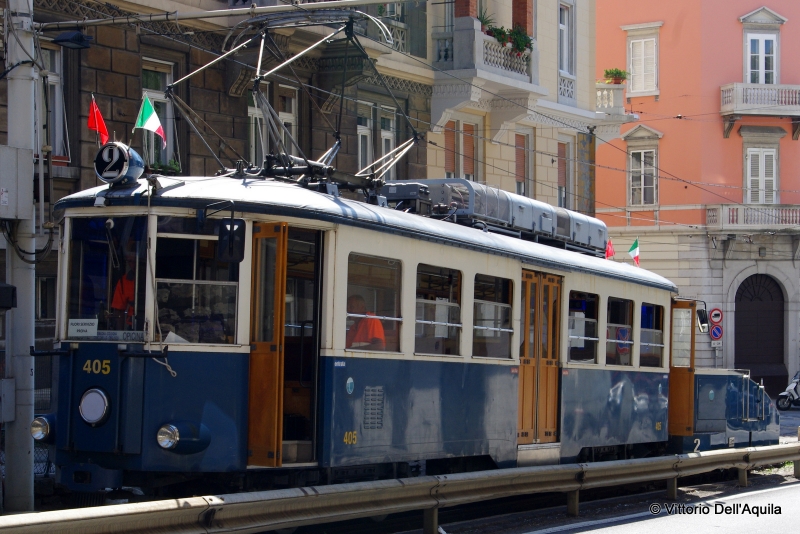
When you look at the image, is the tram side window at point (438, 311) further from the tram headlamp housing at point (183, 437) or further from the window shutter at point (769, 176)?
the window shutter at point (769, 176)

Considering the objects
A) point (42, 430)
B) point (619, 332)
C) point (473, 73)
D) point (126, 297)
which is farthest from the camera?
point (473, 73)

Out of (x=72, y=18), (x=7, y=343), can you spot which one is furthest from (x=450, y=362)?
(x=72, y=18)

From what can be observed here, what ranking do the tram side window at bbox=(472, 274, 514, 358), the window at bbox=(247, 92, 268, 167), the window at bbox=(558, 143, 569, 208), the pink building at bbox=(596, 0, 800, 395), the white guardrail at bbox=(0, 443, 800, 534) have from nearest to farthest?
the white guardrail at bbox=(0, 443, 800, 534) < the tram side window at bbox=(472, 274, 514, 358) < the window at bbox=(247, 92, 268, 167) < the window at bbox=(558, 143, 569, 208) < the pink building at bbox=(596, 0, 800, 395)

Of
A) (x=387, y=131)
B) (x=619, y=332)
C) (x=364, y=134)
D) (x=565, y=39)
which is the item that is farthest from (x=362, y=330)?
(x=565, y=39)

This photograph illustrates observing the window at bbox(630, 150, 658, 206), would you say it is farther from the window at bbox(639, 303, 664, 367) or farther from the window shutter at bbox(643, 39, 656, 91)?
the window at bbox(639, 303, 664, 367)

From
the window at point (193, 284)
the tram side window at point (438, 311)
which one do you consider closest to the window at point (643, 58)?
the tram side window at point (438, 311)

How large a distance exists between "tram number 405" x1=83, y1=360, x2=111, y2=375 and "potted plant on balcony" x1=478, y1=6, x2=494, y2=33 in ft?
54.1

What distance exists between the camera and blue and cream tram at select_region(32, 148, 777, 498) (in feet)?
28.5

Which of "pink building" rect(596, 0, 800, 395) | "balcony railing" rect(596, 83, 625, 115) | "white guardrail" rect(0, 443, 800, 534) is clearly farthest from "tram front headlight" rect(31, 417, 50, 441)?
"pink building" rect(596, 0, 800, 395)

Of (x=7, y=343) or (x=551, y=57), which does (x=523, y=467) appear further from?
(x=551, y=57)

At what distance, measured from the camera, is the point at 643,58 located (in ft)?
131

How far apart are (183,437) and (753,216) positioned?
3227 cm

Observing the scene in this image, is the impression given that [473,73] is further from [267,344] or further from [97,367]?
[97,367]

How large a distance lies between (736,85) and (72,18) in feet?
88.0
